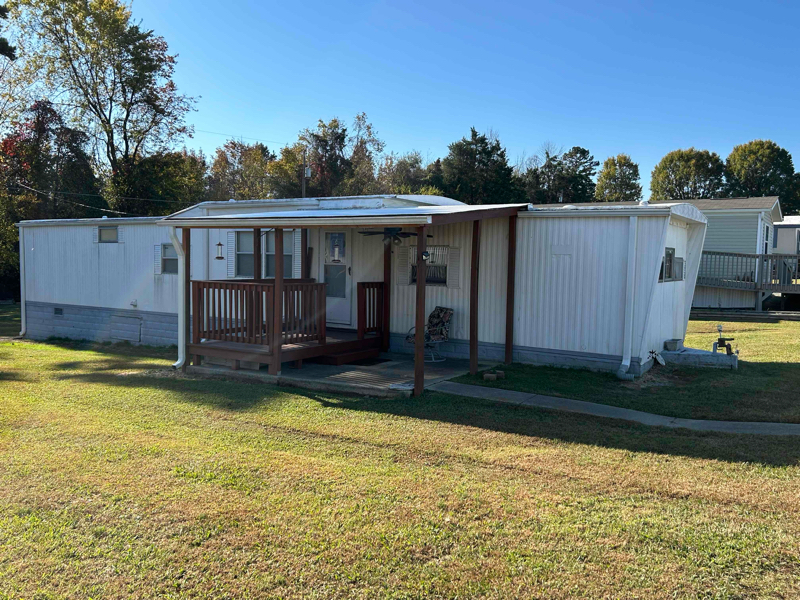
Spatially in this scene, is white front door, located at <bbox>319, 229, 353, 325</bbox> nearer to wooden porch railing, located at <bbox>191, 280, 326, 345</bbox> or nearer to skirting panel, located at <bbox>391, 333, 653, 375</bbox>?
skirting panel, located at <bbox>391, 333, 653, 375</bbox>

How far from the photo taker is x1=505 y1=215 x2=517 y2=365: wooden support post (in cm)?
961

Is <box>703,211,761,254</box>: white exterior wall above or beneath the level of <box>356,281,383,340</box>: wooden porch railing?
above

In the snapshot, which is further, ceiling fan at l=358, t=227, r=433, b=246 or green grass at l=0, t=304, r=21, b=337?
green grass at l=0, t=304, r=21, b=337

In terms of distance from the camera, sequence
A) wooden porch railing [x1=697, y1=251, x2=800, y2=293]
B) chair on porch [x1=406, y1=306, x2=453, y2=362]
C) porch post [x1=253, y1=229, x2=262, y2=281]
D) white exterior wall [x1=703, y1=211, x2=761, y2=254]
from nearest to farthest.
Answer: chair on porch [x1=406, y1=306, x2=453, y2=362], porch post [x1=253, y1=229, x2=262, y2=281], wooden porch railing [x1=697, y1=251, x2=800, y2=293], white exterior wall [x1=703, y1=211, x2=761, y2=254]

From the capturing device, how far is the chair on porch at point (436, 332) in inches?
396

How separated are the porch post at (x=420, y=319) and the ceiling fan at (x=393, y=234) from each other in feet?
9.39

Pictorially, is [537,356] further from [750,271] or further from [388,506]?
[750,271]

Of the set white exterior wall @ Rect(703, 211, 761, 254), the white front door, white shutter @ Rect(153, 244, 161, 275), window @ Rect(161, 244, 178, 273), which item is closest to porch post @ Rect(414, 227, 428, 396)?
the white front door

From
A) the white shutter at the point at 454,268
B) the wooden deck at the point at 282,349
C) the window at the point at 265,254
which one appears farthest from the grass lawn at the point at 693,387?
the window at the point at 265,254

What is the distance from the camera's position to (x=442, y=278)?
10477 millimetres

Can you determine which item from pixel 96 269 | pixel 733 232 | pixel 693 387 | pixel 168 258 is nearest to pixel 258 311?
pixel 168 258

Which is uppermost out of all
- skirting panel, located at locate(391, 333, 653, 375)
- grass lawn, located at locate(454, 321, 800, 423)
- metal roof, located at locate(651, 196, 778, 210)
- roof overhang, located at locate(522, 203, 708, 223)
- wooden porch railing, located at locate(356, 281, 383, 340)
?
metal roof, located at locate(651, 196, 778, 210)

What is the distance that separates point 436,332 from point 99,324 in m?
9.04

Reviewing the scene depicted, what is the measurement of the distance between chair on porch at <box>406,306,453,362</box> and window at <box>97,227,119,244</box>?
7968mm
